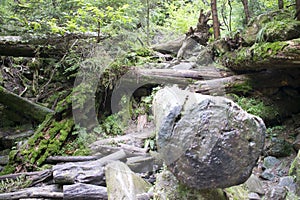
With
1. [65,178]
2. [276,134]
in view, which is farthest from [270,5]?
[65,178]

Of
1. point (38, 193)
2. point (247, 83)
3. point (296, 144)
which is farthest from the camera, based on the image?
point (247, 83)

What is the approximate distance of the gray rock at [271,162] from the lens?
5.33 metres

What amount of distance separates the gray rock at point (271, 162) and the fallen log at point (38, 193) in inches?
153

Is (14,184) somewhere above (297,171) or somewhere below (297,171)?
below

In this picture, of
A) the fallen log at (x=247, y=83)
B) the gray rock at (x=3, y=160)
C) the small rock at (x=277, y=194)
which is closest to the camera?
the small rock at (x=277, y=194)

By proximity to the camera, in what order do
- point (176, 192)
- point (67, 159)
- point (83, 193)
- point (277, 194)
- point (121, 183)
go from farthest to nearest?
point (67, 159)
point (83, 193)
point (121, 183)
point (277, 194)
point (176, 192)

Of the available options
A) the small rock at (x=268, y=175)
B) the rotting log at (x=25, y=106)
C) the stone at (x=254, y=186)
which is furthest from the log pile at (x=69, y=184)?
the rotting log at (x=25, y=106)

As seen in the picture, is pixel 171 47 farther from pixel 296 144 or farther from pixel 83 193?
pixel 83 193

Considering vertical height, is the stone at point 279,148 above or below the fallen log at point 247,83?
below

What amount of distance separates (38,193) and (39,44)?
4537mm

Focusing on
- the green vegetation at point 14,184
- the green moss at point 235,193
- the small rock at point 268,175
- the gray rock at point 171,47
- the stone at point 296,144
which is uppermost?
the gray rock at point 171,47

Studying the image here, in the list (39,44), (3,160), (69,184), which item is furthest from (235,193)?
(39,44)

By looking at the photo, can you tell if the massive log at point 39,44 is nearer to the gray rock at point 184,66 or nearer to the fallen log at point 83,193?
the gray rock at point 184,66

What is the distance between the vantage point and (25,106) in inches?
327
